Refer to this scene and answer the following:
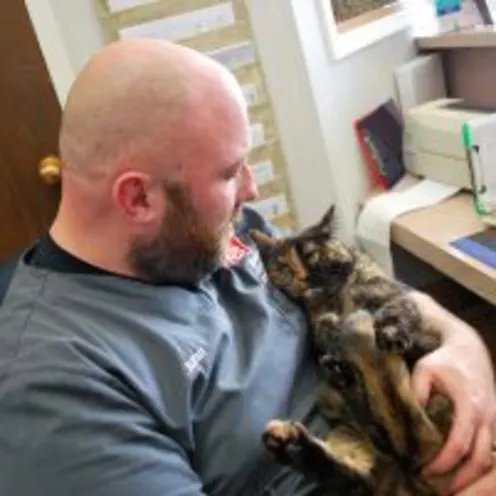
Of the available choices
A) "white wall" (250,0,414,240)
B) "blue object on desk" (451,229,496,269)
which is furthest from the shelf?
"blue object on desk" (451,229,496,269)

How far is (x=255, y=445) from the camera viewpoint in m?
0.92

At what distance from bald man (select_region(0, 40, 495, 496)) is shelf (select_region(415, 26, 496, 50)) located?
3.19 ft

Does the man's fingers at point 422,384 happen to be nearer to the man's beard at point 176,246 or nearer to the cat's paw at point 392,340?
the cat's paw at point 392,340

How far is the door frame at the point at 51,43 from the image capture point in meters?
1.74

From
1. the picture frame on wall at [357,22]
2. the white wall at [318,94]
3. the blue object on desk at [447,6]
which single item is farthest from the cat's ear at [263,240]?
the blue object on desk at [447,6]

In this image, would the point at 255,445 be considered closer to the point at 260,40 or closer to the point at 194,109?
the point at 194,109

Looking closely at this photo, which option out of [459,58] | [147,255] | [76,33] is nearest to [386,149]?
[459,58]

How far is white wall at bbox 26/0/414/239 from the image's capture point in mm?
1745

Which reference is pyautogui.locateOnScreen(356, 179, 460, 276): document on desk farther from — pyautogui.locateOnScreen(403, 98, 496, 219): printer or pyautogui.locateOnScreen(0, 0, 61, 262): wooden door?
pyautogui.locateOnScreen(0, 0, 61, 262): wooden door

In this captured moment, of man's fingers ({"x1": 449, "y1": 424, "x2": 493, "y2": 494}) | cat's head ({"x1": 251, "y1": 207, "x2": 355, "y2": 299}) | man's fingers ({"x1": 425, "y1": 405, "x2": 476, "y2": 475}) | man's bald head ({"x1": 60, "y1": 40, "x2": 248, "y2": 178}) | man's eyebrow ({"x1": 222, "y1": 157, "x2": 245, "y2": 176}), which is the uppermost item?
man's bald head ({"x1": 60, "y1": 40, "x2": 248, "y2": 178})

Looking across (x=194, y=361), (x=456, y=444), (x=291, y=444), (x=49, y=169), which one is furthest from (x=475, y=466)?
(x=49, y=169)

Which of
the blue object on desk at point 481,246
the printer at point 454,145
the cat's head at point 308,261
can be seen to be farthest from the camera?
the printer at point 454,145

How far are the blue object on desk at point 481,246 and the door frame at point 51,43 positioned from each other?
3.45ft

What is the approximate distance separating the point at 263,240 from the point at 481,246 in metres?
0.44
